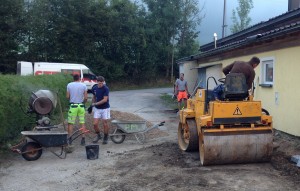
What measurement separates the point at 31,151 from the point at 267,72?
7.30 meters

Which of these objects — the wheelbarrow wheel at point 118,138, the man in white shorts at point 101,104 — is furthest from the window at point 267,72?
the man in white shorts at point 101,104

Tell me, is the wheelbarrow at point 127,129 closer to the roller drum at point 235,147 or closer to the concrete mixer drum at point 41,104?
the concrete mixer drum at point 41,104

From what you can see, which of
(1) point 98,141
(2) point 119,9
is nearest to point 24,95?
(1) point 98,141

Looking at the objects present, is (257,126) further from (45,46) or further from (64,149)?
(45,46)

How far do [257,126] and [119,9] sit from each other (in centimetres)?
3352

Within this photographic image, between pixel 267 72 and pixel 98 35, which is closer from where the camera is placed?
pixel 267 72

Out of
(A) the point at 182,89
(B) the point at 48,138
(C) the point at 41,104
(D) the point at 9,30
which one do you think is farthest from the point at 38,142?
(D) the point at 9,30

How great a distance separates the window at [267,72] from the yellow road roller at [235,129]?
12.5 feet

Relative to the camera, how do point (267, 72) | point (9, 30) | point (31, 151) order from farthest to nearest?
point (9, 30) → point (267, 72) → point (31, 151)

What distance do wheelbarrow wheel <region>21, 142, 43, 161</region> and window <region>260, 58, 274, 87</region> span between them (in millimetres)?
6677

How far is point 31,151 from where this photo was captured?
8641mm

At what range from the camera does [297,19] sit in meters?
13.9

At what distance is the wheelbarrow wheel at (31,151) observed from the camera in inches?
338

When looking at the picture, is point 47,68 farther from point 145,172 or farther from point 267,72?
point 145,172
